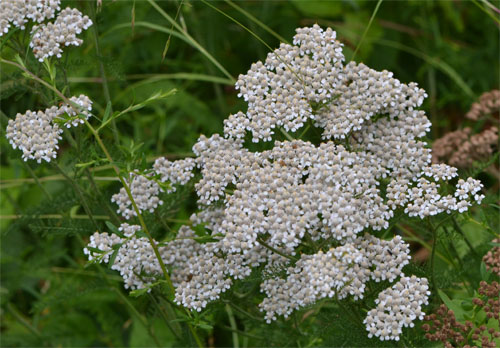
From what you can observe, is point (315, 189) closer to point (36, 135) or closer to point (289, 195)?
point (289, 195)

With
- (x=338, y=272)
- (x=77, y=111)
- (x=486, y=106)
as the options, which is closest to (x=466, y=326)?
(x=338, y=272)

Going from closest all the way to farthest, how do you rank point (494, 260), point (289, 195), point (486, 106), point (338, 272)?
point (338, 272), point (289, 195), point (494, 260), point (486, 106)

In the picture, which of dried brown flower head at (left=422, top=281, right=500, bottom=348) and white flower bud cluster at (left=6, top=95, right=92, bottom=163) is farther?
white flower bud cluster at (left=6, top=95, right=92, bottom=163)

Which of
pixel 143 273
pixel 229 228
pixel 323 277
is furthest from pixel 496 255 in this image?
pixel 143 273

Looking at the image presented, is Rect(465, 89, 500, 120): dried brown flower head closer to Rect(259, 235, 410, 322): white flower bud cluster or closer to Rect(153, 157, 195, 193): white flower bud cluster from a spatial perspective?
Rect(259, 235, 410, 322): white flower bud cluster

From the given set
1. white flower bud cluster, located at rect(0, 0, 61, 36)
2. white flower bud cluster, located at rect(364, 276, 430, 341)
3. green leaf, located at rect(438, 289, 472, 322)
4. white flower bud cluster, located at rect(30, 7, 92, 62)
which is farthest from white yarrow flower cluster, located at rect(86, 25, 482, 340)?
white flower bud cluster, located at rect(0, 0, 61, 36)

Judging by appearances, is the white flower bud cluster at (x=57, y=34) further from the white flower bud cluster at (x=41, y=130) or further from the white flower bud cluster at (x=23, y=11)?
the white flower bud cluster at (x=41, y=130)

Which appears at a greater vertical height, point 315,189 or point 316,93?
point 316,93
